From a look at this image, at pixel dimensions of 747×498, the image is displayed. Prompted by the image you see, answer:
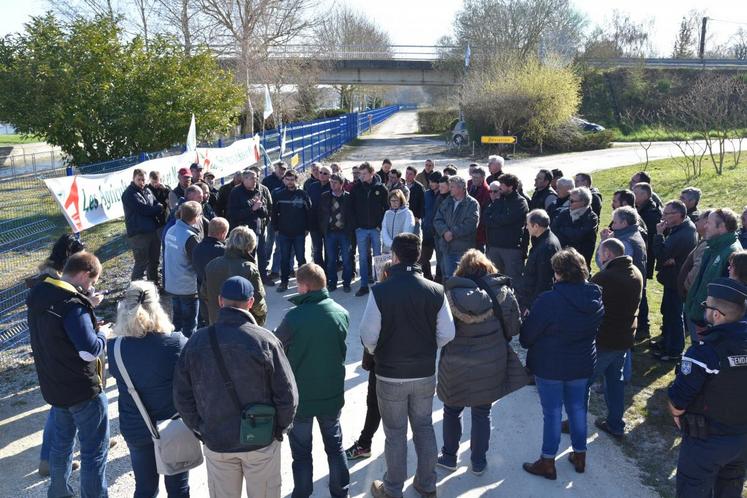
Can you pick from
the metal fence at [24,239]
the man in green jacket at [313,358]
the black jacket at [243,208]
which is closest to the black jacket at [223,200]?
the black jacket at [243,208]

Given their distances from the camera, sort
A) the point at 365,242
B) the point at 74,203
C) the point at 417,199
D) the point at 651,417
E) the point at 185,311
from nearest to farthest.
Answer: the point at 651,417
the point at 185,311
the point at 74,203
the point at 365,242
the point at 417,199

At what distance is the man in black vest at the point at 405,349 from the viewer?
12.6 feet

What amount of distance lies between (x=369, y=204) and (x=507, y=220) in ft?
6.86

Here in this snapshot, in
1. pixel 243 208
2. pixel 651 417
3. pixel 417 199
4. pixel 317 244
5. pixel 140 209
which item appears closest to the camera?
pixel 651 417

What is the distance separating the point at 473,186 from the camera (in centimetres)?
858

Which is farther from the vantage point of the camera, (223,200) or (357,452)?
(223,200)

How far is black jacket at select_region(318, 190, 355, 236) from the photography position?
331 inches

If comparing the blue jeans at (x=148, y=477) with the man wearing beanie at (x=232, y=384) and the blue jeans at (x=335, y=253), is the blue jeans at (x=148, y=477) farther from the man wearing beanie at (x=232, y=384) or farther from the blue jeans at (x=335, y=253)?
the blue jeans at (x=335, y=253)

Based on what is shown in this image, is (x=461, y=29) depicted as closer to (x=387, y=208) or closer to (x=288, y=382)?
(x=387, y=208)

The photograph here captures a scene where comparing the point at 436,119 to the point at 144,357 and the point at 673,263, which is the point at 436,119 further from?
the point at 144,357

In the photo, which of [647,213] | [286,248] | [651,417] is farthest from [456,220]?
[651,417]

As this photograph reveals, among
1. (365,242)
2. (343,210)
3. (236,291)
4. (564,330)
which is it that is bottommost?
(365,242)

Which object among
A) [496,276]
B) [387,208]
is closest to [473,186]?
[387,208]

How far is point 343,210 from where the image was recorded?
8.39 m
